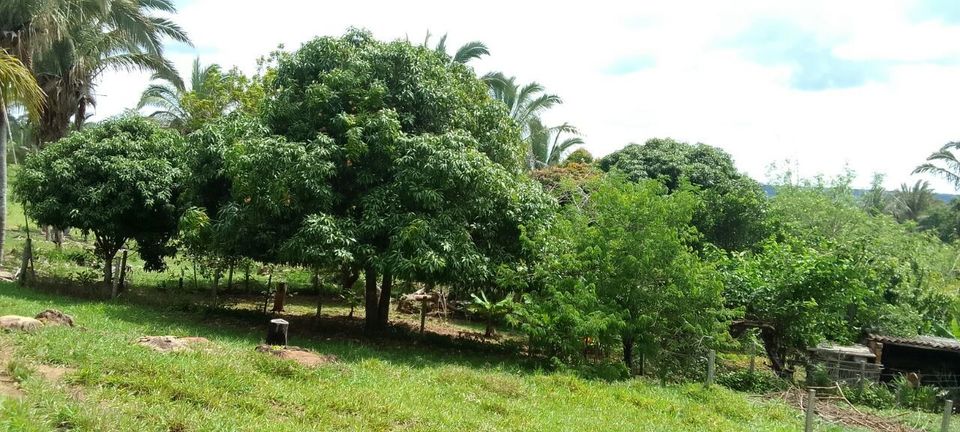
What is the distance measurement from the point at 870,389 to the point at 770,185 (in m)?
16.8

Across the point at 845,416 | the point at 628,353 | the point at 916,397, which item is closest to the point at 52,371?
the point at 628,353

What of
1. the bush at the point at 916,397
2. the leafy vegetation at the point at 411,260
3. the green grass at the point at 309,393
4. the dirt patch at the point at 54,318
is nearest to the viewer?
the green grass at the point at 309,393

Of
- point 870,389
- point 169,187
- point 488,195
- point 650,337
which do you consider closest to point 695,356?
point 650,337

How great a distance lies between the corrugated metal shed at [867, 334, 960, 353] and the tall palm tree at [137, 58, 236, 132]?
1938 cm

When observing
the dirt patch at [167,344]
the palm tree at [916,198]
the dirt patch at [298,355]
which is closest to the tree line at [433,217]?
the dirt patch at [298,355]

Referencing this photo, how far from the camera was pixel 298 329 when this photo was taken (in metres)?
14.3

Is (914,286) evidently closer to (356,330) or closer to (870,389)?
(870,389)

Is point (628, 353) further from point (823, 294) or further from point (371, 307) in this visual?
point (371, 307)

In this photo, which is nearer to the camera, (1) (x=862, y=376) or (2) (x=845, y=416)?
(2) (x=845, y=416)

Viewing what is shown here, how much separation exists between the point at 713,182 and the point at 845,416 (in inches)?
512

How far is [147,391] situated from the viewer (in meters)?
6.99

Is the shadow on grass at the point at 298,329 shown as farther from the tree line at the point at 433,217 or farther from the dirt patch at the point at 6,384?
the dirt patch at the point at 6,384

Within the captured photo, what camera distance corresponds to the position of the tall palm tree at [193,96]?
2303cm

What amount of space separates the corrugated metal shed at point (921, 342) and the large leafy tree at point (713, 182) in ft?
18.6
